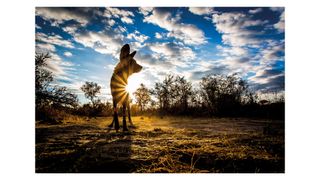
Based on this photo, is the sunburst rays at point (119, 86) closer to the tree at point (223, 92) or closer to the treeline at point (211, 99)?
the treeline at point (211, 99)

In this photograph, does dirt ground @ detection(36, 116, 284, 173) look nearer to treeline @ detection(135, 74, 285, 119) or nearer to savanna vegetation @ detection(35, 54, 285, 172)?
savanna vegetation @ detection(35, 54, 285, 172)

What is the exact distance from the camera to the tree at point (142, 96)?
20.4ft

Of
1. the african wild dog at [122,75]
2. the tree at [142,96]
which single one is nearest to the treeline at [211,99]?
the tree at [142,96]

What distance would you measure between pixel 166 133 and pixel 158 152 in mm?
1417

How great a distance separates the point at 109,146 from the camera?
3.89m

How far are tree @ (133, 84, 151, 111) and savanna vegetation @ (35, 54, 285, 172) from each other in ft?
0.09

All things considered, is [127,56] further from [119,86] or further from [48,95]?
[48,95]

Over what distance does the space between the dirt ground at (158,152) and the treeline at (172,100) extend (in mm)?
936

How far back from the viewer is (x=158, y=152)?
3.71 m

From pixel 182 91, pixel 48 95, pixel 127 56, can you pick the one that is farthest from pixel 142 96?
pixel 48 95
